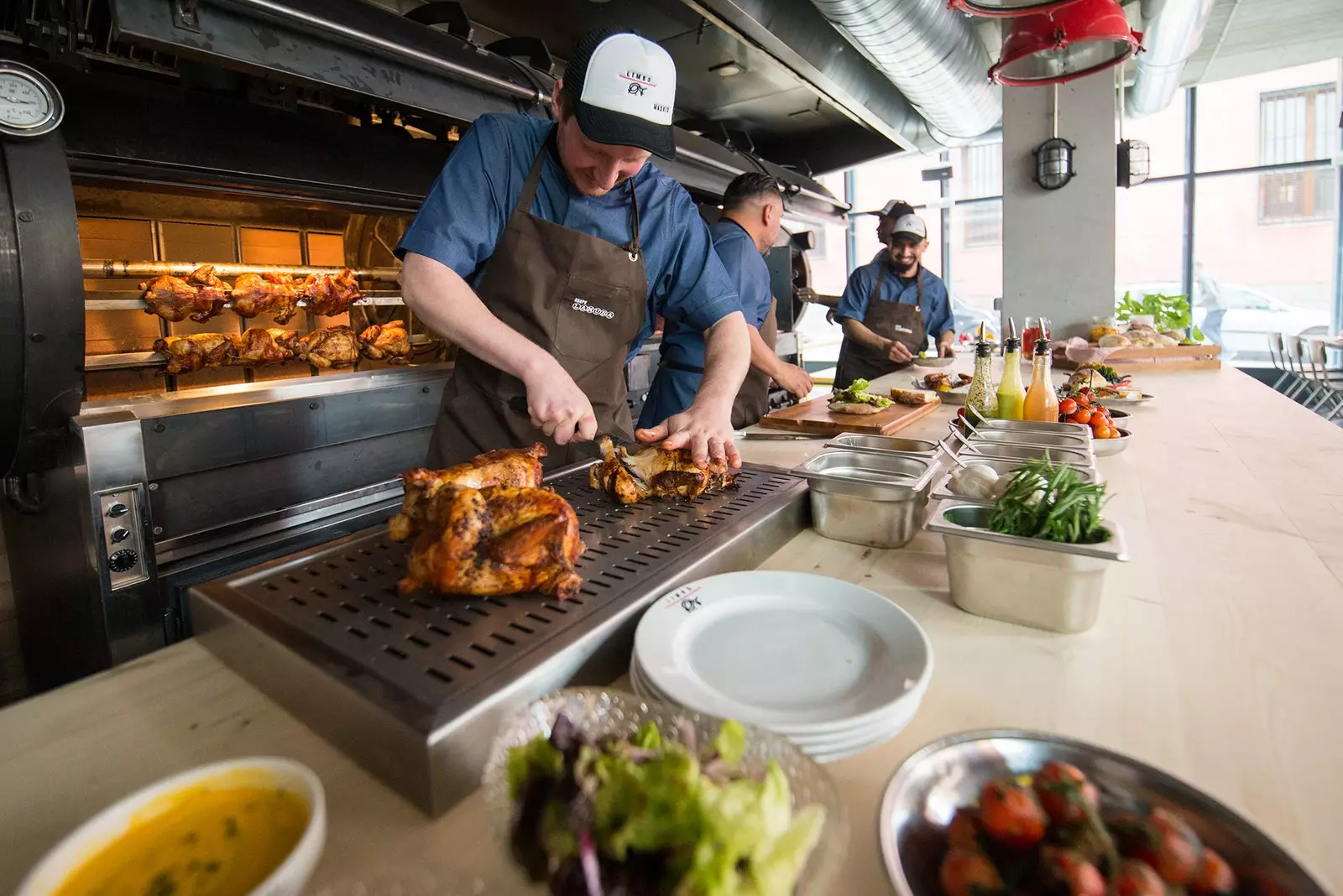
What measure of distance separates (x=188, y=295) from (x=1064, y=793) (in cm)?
303

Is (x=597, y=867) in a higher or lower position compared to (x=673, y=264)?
lower

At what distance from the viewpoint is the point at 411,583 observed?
1.07 metres

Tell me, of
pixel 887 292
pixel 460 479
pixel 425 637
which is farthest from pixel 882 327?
pixel 425 637

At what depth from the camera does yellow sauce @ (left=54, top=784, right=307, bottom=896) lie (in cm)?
59

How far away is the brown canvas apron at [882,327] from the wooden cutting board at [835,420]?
9.95ft

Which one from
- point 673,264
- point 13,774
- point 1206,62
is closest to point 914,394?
point 673,264

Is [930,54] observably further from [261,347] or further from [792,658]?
[792,658]

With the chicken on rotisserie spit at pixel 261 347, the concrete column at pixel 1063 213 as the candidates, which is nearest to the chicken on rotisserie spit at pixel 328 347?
the chicken on rotisserie spit at pixel 261 347

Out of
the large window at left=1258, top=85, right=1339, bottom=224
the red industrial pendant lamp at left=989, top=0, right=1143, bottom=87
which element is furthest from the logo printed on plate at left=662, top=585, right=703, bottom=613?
the large window at left=1258, top=85, right=1339, bottom=224

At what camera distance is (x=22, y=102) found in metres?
1.69

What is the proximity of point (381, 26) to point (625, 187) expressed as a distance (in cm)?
100

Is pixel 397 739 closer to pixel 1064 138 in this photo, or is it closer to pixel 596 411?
pixel 596 411

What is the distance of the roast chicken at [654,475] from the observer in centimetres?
157

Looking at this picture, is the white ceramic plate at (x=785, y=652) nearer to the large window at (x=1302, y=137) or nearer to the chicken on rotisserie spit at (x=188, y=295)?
the chicken on rotisserie spit at (x=188, y=295)
